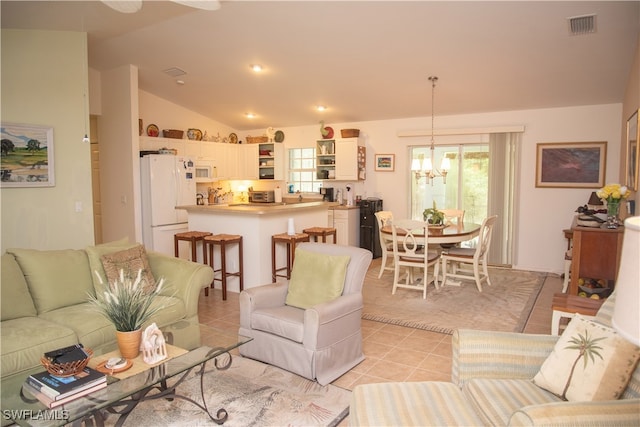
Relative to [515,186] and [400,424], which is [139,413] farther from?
[515,186]

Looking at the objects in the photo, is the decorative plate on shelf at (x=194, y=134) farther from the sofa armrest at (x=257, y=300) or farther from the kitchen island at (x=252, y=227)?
the sofa armrest at (x=257, y=300)

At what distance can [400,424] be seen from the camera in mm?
1668

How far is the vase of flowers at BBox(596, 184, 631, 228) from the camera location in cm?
349

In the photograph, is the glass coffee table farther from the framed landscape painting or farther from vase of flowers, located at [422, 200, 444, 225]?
vase of flowers, located at [422, 200, 444, 225]

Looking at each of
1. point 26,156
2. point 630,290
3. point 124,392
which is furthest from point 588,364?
point 26,156

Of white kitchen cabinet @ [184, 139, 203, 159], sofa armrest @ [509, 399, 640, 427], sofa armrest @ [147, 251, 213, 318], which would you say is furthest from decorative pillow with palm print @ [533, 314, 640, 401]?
white kitchen cabinet @ [184, 139, 203, 159]

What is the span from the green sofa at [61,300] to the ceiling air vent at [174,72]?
317cm

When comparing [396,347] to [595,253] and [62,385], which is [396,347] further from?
[62,385]

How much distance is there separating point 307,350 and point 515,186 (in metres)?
4.77

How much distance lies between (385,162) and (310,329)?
499cm

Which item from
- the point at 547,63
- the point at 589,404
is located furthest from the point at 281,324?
the point at 547,63

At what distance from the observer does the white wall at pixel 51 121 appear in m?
4.16

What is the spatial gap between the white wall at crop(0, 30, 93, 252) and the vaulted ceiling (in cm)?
22

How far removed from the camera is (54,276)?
10.4 ft
